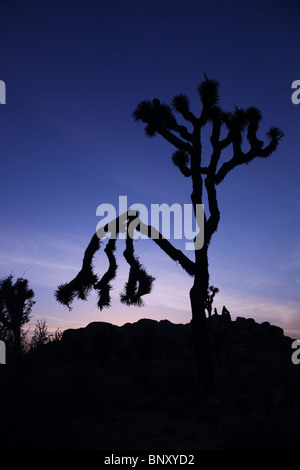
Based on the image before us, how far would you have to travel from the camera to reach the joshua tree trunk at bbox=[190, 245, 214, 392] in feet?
26.6

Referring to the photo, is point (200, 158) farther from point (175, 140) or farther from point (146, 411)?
point (146, 411)

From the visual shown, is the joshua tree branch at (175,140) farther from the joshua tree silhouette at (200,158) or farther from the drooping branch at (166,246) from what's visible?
the drooping branch at (166,246)

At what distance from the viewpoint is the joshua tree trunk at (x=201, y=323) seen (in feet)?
26.6

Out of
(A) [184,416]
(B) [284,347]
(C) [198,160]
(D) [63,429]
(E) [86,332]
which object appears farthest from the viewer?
(B) [284,347]

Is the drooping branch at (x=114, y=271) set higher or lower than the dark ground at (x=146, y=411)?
higher

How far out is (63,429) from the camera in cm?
521

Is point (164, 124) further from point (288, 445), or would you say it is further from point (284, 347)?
point (284, 347)

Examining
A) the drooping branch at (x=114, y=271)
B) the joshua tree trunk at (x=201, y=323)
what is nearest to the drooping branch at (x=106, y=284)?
the drooping branch at (x=114, y=271)

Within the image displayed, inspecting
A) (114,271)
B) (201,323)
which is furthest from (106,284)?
(201,323)

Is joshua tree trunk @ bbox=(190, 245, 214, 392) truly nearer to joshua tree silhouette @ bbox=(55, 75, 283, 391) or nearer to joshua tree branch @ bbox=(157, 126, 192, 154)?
joshua tree silhouette @ bbox=(55, 75, 283, 391)

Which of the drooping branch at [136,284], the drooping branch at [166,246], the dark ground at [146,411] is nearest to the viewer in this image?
the dark ground at [146,411]

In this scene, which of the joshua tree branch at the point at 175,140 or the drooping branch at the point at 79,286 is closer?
the drooping branch at the point at 79,286
